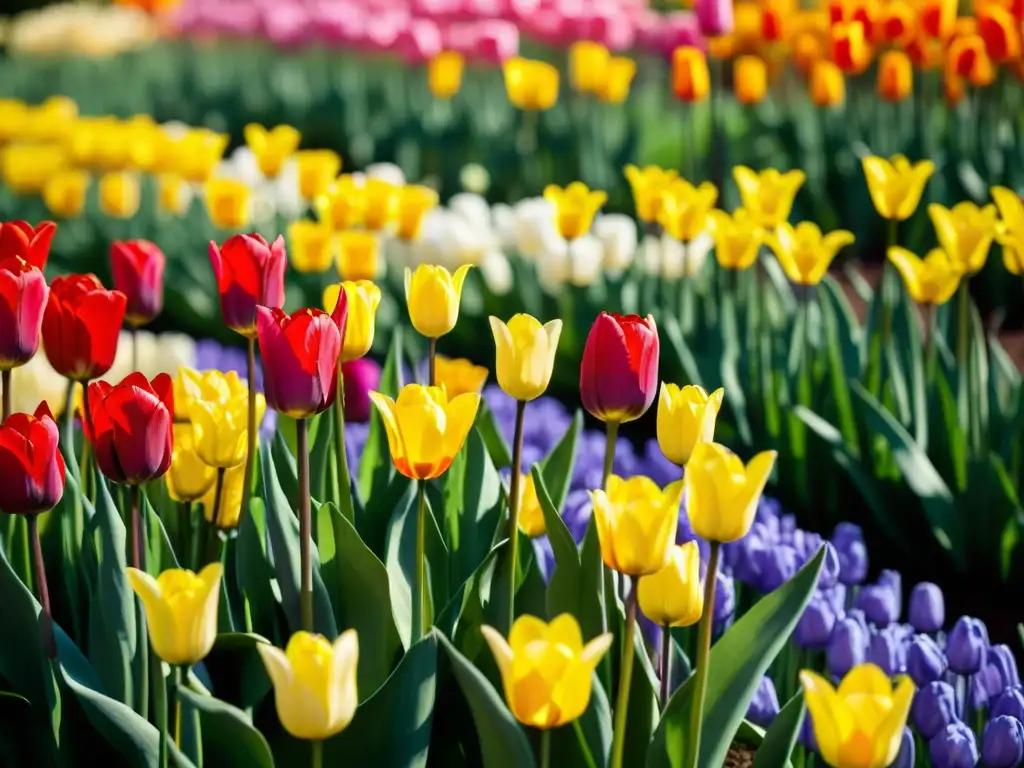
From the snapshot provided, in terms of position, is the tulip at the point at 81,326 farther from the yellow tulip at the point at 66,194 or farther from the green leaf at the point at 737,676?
the yellow tulip at the point at 66,194

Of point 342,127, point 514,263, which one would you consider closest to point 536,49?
point 342,127

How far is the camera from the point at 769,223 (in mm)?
2893

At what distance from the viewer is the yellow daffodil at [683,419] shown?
159cm

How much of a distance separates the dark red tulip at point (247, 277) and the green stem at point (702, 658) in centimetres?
70

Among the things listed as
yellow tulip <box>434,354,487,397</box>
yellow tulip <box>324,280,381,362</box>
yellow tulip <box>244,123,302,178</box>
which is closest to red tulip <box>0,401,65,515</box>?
yellow tulip <box>324,280,381,362</box>

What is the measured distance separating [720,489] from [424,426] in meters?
0.36

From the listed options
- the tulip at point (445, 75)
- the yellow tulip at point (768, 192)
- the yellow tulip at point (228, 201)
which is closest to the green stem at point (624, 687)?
the yellow tulip at point (768, 192)

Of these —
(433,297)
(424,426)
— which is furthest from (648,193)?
(424,426)

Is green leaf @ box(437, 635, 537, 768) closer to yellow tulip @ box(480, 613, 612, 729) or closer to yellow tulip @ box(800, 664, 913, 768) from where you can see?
yellow tulip @ box(480, 613, 612, 729)

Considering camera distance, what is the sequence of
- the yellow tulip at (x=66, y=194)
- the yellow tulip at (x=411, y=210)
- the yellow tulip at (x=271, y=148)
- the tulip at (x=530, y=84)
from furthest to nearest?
the tulip at (x=530, y=84), the yellow tulip at (x=66, y=194), the yellow tulip at (x=271, y=148), the yellow tulip at (x=411, y=210)

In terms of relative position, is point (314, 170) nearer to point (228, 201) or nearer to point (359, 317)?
point (228, 201)

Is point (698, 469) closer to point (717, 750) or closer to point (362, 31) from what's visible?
point (717, 750)

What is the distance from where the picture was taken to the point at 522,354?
5.30 ft

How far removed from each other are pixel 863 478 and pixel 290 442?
4.28 feet
